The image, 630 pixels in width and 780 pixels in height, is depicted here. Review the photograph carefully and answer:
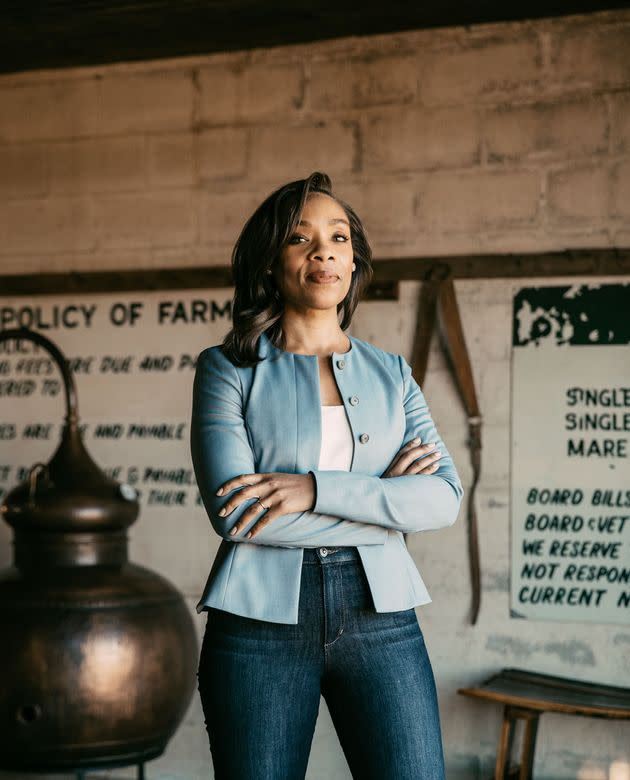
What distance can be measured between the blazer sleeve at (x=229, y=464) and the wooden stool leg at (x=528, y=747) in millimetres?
1582

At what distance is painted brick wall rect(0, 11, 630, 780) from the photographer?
3262 millimetres

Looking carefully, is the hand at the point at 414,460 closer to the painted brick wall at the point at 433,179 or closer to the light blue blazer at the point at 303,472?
the light blue blazer at the point at 303,472

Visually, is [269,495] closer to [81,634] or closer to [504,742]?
[81,634]

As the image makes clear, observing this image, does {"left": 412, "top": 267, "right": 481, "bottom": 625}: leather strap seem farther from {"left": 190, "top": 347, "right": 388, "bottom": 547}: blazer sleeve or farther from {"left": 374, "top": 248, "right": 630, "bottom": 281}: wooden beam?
{"left": 190, "top": 347, "right": 388, "bottom": 547}: blazer sleeve

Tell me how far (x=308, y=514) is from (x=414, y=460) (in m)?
0.24

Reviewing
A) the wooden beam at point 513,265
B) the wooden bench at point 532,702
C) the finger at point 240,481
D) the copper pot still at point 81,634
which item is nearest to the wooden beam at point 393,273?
the wooden beam at point 513,265

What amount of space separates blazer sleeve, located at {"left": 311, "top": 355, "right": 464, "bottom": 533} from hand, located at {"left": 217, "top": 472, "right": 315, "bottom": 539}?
2 cm

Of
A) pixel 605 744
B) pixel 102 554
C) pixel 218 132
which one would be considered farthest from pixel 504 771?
pixel 218 132

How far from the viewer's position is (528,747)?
9.85 feet

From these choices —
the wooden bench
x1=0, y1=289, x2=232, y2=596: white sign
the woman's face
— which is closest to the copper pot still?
x1=0, y1=289, x2=232, y2=596: white sign

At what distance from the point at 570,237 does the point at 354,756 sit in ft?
6.85

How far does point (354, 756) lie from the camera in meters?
1.59

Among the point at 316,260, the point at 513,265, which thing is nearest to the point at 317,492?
the point at 316,260

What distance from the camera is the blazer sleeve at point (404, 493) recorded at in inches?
63.7
